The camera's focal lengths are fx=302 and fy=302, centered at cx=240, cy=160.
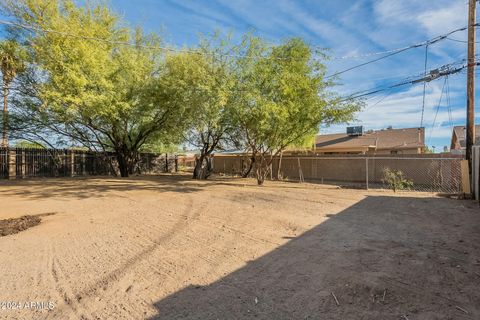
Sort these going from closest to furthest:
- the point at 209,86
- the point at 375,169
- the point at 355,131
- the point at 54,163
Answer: the point at 209,86 < the point at 375,169 < the point at 54,163 < the point at 355,131

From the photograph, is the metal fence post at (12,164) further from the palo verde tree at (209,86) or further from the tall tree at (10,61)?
the palo verde tree at (209,86)

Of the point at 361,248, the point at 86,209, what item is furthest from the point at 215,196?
the point at 361,248

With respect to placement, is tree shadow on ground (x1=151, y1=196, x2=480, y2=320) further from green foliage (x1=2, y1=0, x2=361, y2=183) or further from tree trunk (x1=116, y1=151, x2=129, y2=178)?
tree trunk (x1=116, y1=151, x2=129, y2=178)

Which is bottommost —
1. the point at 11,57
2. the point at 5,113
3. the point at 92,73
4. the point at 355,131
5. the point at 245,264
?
the point at 245,264

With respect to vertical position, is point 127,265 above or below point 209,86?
below

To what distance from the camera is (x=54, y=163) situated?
19.2 m

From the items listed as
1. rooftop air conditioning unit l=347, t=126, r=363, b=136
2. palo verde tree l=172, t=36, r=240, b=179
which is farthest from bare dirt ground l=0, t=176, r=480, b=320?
rooftop air conditioning unit l=347, t=126, r=363, b=136

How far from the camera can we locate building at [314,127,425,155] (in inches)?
946

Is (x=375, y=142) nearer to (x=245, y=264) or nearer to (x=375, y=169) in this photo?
(x=375, y=169)

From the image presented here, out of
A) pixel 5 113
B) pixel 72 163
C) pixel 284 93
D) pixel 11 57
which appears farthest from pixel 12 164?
pixel 284 93

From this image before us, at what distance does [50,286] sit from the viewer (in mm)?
3598

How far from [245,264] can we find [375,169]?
1528 cm

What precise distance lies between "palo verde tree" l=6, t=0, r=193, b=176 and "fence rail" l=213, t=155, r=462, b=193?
8.41m

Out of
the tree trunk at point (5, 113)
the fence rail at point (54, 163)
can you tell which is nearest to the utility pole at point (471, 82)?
the fence rail at point (54, 163)
